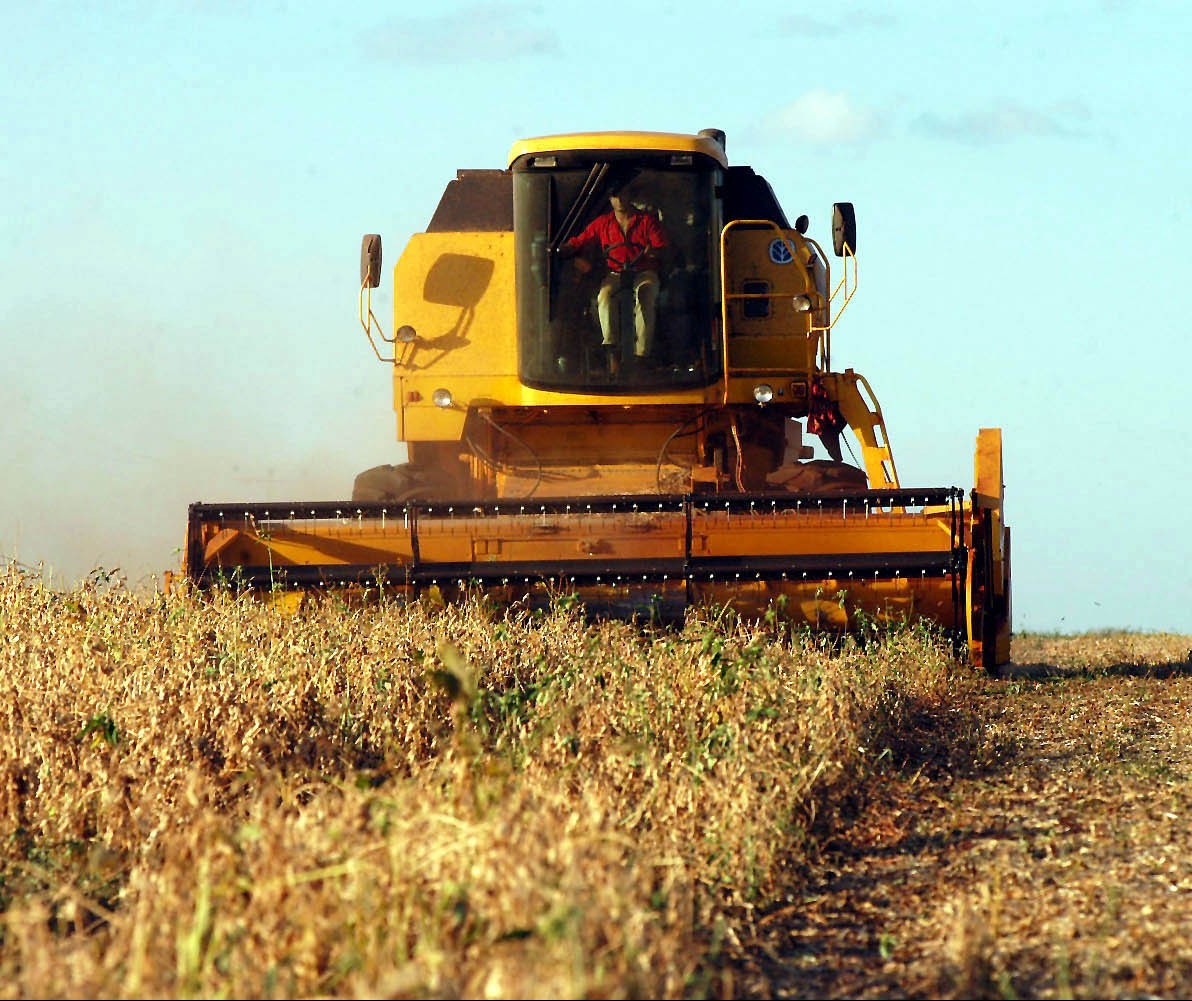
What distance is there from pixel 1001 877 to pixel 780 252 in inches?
279

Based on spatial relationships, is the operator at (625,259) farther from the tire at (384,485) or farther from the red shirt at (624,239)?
the tire at (384,485)

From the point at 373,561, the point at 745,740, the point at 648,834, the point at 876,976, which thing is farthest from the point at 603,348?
the point at 876,976

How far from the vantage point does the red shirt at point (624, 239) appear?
10938mm

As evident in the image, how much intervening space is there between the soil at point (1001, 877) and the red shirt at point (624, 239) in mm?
4331

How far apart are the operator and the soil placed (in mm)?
4034

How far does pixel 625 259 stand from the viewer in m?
10.9

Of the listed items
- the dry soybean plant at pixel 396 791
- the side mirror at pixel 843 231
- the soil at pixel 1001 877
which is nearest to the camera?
the dry soybean plant at pixel 396 791

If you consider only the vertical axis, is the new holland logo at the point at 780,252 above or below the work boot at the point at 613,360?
above

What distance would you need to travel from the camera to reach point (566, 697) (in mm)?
5941

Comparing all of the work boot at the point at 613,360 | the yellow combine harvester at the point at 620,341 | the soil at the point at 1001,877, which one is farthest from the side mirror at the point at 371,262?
the soil at the point at 1001,877

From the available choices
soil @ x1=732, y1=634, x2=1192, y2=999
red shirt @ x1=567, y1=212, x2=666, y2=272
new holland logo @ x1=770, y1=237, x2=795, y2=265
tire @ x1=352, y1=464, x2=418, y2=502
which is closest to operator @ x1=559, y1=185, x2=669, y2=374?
red shirt @ x1=567, y1=212, x2=666, y2=272

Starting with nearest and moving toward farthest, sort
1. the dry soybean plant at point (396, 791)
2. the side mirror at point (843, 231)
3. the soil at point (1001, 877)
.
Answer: the dry soybean plant at point (396, 791)
the soil at point (1001, 877)
the side mirror at point (843, 231)

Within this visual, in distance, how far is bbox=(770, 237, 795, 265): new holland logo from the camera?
1120 centimetres

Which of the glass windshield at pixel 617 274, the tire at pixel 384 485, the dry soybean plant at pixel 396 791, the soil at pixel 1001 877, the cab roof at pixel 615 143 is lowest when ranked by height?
the soil at pixel 1001 877
